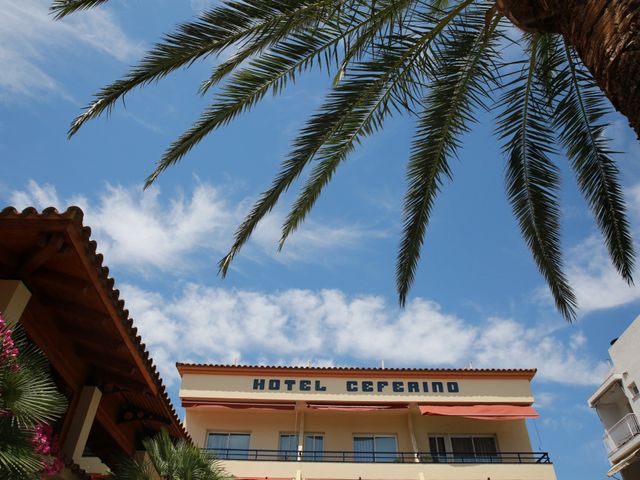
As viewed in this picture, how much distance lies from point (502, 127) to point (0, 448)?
789 cm

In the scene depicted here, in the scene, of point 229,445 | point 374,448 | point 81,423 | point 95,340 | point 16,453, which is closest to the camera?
point 16,453

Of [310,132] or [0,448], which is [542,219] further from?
[0,448]

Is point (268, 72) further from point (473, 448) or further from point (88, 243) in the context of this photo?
point (473, 448)

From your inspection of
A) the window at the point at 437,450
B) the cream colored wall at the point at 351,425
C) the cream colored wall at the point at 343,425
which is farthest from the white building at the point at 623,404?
the cream colored wall at the point at 351,425

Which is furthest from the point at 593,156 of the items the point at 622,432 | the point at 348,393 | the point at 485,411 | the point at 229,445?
the point at 622,432

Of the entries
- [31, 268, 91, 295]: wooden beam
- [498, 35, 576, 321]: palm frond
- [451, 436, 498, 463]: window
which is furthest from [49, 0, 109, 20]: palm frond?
[451, 436, 498, 463]: window

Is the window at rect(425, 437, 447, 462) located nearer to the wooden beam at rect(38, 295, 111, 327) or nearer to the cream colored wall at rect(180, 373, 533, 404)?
the cream colored wall at rect(180, 373, 533, 404)

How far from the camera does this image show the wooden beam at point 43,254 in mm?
5527

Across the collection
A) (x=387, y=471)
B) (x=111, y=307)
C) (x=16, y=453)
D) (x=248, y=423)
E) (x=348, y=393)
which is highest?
(x=348, y=393)

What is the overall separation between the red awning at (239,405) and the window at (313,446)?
1.50m

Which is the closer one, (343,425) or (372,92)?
(372,92)

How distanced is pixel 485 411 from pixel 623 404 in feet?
30.0

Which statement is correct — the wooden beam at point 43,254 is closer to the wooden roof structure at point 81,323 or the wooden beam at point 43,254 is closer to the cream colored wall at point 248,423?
the wooden roof structure at point 81,323

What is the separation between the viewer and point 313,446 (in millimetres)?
21812
